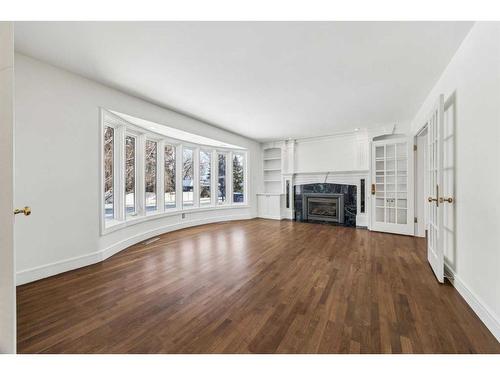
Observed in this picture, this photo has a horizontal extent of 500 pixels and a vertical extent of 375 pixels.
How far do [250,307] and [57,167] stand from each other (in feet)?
8.49

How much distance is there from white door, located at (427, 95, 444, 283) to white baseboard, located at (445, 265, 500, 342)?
0.48 ft

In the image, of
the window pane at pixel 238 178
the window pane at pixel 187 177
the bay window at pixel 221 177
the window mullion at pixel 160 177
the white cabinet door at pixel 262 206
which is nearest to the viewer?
the window mullion at pixel 160 177

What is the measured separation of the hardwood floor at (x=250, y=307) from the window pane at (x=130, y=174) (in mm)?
1072

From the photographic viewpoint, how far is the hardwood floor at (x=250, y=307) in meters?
1.31

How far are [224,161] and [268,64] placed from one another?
3.90 m

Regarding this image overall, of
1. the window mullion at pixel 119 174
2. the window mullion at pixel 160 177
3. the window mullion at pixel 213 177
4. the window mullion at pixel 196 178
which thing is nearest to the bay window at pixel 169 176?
the window mullion at pixel 160 177

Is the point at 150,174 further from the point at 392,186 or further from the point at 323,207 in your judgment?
the point at 392,186

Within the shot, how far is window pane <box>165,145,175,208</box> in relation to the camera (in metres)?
4.69

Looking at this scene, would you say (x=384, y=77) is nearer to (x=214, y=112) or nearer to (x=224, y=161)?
(x=214, y=112)

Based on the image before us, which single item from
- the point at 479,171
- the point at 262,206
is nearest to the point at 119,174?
the point at 262,206

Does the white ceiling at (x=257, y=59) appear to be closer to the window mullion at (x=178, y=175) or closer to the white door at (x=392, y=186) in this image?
the white door at (x=392, y=186)

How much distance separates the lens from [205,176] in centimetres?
563

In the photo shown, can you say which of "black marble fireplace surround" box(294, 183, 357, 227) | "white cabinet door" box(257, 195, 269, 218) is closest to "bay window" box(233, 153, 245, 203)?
"white cabinet door" box(257, 195, 269, 218)

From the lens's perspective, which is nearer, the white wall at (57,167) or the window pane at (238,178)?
the white wall at (57,167)
